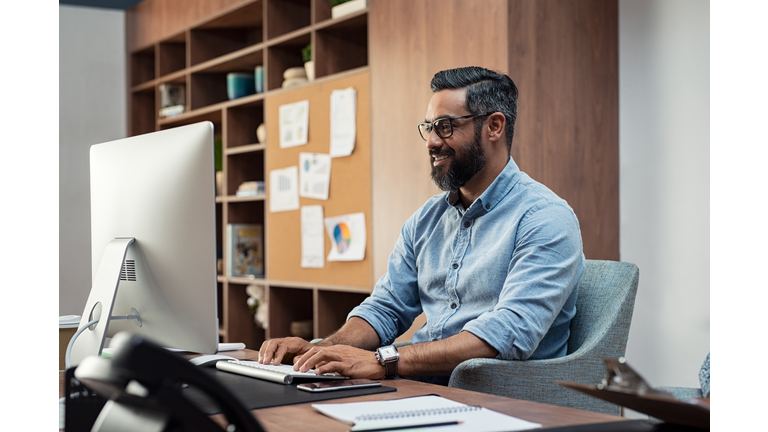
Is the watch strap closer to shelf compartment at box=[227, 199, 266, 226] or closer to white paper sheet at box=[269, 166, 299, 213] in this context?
white paper sheet at box=[269, 166, 299, 213]

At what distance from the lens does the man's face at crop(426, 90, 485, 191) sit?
1903 millimetres

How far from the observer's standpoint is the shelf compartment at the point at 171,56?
16.6 feet

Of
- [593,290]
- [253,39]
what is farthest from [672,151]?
[253,39]

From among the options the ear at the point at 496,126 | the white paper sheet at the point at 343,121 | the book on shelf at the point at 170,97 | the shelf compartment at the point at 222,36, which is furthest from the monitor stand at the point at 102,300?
the book on shelf at the point at 170,97

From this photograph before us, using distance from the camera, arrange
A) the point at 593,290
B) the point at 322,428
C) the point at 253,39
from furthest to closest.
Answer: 1. the point at 253,39
2. the point at 593,290
3. the point at 322,428

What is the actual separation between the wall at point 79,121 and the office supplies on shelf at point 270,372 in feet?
13.0

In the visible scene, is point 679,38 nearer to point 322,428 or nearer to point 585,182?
point 585,182

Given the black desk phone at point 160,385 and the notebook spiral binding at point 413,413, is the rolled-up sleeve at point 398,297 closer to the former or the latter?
the notebook spiral binding at point 413,413

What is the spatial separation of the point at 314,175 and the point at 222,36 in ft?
5.60
